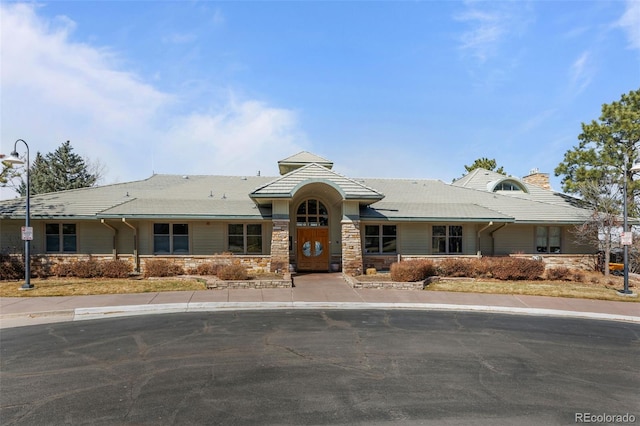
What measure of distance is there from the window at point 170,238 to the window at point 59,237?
413 centimetres

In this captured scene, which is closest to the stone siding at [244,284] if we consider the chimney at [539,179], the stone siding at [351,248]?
the stone siding at [351,248]

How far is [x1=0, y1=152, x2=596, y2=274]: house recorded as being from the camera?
18.6m

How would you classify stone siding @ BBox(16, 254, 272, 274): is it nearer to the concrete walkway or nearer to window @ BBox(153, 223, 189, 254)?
window @ BBox(153, 223, 189, 254)

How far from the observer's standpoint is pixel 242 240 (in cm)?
2061

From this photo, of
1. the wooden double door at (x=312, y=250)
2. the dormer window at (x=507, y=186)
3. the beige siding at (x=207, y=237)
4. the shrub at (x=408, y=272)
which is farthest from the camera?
the dormer window at (x=507, y=186)

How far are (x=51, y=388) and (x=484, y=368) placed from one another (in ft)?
24.2

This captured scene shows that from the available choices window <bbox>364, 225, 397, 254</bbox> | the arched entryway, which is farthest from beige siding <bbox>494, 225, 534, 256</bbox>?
the arched entryway

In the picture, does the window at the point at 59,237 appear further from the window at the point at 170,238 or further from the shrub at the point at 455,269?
the shrub at the point at 455,269

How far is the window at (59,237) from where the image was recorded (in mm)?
19844

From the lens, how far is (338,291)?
15.3 m

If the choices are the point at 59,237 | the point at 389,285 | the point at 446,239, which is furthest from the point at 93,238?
the point at 446,239

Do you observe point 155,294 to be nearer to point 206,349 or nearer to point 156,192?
Answer: point 206,349

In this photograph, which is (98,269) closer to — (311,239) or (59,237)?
(59,237)

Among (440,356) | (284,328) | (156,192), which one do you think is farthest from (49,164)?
(440,356)
